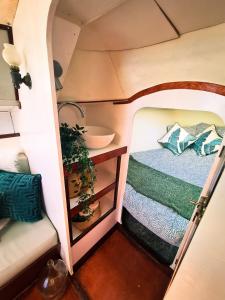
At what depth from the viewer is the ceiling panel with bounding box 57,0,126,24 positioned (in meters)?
0.62

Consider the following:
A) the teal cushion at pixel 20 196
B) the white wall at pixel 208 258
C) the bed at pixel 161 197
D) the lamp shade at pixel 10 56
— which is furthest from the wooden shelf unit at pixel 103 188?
the white wall at pixel 208 258

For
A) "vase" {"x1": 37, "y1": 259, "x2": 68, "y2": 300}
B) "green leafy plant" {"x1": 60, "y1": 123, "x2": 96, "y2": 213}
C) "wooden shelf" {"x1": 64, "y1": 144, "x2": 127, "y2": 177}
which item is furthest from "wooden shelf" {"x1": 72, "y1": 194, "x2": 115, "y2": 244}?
"wooden shelf" {"x1": 64, "y1": 144, "x2": 127, "y2": 177}

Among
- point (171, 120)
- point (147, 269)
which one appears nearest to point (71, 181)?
point (147, 269)

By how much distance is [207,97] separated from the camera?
83 cm

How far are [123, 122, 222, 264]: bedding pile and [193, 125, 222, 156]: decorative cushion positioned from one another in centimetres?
8

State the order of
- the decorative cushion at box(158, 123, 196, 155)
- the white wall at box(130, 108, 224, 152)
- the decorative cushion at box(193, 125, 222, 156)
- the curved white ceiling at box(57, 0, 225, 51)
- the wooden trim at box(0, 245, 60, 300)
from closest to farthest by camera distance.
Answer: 1. the curved white ceiling at box(57, 0, 225, 51)
2. the wooden trim at box(0, 245, 60, 300)
3. the white wall at box(130, 108, 224, 152)
4. the decorative cushion at box(193, 125, 222, 156)
5. the decorative cushion at box(158, 123, 196, 155)

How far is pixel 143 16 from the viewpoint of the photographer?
0.77 meters

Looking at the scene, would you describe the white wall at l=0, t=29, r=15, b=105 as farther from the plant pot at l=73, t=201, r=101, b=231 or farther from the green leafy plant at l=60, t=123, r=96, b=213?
the plant pot at l=73, t=201, r=101, b=231

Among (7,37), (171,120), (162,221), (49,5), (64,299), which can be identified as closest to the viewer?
(49,5)

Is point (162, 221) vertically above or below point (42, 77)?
below

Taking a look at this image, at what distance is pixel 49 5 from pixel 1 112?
3.75 feet

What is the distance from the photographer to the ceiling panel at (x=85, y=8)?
2.05ft

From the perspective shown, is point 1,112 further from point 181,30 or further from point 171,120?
point 171,120

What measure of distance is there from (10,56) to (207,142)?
2.36m
